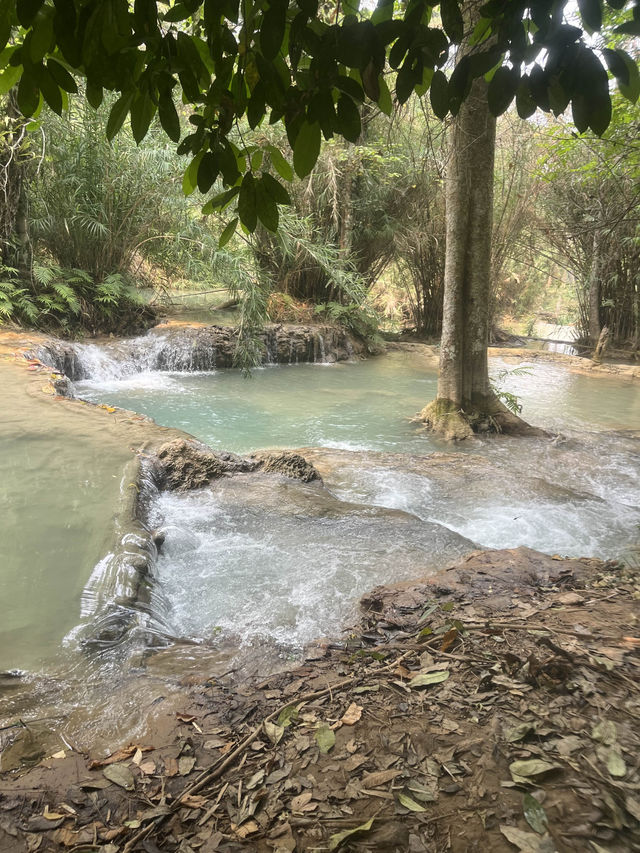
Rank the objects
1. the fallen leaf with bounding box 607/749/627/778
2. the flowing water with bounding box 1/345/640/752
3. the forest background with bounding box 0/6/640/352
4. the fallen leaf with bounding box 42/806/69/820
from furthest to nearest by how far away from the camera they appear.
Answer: the forest background with bounding box 0/6/640/352 < the flowing water with bounding box 1/345/640/752 < the fallen leaf with bounding box 42/806/69/820 < the fallen leaf with bounding box 607/749/627/778

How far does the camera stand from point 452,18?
1.05m

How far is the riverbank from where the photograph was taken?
3.99 ft

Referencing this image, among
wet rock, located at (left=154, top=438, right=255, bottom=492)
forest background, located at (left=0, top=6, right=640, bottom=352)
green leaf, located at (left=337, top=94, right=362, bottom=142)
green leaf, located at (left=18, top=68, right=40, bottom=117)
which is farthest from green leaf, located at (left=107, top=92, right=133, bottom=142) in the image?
forest background, located at (left=0, top=6, right=640, bottom=352)

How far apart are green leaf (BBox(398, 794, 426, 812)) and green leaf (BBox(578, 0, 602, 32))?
156 centimetres

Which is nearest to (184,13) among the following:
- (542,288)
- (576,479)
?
(576,479)

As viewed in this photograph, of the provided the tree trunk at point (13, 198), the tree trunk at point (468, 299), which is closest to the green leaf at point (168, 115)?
the tree trunk at point (468, 299)

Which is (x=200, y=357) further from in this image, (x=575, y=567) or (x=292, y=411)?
(x=575, y=567)

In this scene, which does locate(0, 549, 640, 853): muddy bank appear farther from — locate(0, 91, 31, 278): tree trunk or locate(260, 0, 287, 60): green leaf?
locate(0, 91, 31, 278): tree trunk

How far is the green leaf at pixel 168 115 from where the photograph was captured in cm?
111

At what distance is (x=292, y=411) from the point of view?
8.05m

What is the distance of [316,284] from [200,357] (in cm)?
365

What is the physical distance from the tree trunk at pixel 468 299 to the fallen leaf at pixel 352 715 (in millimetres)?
5141

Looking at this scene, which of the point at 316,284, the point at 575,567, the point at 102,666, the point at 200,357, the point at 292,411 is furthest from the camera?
the point at 316,284

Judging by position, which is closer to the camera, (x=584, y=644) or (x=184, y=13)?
(x=184, y=13)
